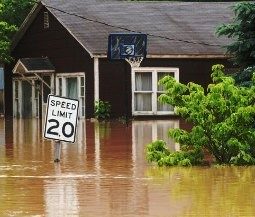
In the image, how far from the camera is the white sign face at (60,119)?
1656 cm

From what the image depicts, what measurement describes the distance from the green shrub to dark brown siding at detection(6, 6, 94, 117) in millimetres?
763

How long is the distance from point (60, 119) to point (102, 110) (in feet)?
76.9

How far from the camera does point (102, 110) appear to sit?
4012 centimetres

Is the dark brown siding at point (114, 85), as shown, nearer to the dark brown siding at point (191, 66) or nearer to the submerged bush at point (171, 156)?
the dark brown siding at point (191, 66)

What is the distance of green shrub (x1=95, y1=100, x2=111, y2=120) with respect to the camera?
40.0 m

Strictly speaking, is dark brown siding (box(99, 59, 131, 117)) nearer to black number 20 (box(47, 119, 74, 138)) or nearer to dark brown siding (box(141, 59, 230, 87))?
dark brown siding (box(141, 59, 230, 87))

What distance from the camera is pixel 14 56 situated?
48.5 m

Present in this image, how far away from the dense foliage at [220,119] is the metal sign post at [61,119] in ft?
5.91

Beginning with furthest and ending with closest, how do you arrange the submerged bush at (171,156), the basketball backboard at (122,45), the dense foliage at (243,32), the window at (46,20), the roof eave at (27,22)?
the roof eave at (27,22), the window at (46,20), the basketball backboard at (122,45), the dense foliage at (243,32), the submerged bush at (171,156)

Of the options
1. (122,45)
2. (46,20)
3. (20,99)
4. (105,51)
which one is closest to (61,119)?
(122,45)

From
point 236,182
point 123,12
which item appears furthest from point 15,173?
point 123,12

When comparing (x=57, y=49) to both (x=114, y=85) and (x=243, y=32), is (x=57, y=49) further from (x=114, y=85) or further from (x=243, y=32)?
(x=243, y=32)

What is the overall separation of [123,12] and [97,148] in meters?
24.2

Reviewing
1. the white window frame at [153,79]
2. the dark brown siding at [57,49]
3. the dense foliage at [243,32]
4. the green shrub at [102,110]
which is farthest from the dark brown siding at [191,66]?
the dense foliage at [243,32]
